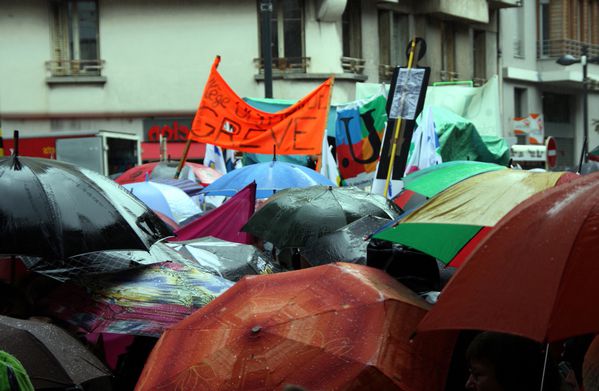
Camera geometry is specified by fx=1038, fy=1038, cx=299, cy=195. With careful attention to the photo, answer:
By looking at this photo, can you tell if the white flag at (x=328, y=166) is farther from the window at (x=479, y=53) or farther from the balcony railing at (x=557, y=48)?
the balcony railing at (x=557, y=48)

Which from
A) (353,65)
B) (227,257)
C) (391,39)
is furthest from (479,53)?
(227,257)

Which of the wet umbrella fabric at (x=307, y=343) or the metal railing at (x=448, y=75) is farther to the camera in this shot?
the metal railing at (x=448, y=75)

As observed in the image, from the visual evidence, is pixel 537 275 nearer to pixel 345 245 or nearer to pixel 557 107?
pixel 345 245

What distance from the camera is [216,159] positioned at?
16.2m

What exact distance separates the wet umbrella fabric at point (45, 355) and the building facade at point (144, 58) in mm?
22135

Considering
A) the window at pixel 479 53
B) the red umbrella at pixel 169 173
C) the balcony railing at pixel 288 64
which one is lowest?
the red umbrella at pixel 169 173

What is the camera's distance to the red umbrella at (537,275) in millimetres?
3379

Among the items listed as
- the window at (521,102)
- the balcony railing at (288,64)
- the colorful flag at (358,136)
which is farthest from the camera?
the window at (521,102)

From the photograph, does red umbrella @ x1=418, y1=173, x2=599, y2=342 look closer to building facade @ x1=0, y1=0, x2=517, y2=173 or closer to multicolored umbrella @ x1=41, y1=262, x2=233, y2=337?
multicolored umbrella @ x1=41, y1=262, x2=233, y2=337

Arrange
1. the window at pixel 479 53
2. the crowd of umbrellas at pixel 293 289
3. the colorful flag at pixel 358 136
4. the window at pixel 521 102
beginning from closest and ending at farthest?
1. the crowd of umbrellas at pixel 293 289
2. the colorful flag at pixel 358 136
3. the window at pixel 479 53
4. the window at pixel 521 102

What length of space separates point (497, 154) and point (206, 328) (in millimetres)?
14203

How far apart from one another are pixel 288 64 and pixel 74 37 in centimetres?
557

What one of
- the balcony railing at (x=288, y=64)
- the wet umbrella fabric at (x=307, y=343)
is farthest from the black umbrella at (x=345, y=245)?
the balcony railing at (x=288, y=64)

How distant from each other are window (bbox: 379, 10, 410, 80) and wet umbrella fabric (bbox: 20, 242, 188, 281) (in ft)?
75.9
